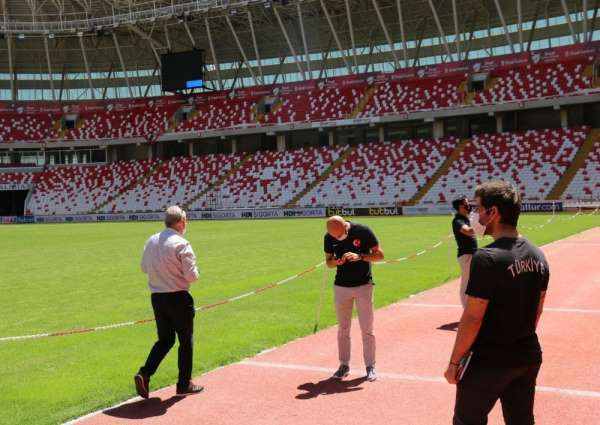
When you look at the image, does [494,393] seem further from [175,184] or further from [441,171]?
[175,184]

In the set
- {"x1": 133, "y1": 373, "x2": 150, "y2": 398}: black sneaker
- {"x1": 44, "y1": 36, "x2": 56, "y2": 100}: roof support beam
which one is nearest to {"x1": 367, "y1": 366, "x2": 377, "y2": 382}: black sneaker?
{"x1": 133, "y1": 373, "x2": 150, "y2": 398}: black sneaker

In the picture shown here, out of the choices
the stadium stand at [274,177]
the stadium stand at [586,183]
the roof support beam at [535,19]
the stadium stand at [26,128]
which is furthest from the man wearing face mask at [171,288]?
the stadium stand at [26,128]

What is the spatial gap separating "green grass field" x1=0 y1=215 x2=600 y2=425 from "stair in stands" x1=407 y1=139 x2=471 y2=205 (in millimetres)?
26763

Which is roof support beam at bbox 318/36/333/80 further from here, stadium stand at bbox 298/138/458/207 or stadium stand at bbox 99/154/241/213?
stadium stand at bbox 99/154/241/213

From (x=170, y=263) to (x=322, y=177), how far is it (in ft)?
178

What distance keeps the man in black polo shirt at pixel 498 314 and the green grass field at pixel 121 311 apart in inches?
168

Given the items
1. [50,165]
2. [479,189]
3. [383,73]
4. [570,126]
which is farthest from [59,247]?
[50,165]

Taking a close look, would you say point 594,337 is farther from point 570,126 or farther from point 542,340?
point 570,126

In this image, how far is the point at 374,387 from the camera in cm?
698

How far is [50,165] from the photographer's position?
78000 millimetres

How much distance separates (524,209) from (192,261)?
1731 inches

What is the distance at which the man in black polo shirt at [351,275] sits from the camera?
7.13 m

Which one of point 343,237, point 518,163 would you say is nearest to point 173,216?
point 343,237

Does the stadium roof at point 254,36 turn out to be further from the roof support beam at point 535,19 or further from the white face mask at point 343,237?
the white face mask at point 343,237
